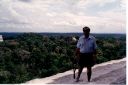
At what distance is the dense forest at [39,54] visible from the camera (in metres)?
10.4

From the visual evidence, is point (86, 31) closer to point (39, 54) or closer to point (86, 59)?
point (86, 59)

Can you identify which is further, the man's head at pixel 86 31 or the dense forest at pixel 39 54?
the dense forest at pixel 39 54

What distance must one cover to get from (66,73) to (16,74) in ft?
4.36

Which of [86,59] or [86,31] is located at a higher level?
[86,31]

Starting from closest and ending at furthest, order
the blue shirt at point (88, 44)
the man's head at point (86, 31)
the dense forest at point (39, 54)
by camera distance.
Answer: the man's head at point (86, 31), the blue shirt at point (88, 44), the dense forest at point (39, 54)

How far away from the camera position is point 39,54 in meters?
11.8

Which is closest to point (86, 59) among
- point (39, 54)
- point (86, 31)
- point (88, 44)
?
point (88, 44)

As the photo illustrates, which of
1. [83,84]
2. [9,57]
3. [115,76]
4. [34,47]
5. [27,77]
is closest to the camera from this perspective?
[83,84]

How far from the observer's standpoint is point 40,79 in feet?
32.4

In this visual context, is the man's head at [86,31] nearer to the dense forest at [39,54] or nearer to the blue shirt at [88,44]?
the blue shirt at [88,44]

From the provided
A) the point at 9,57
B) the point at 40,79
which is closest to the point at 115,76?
the point at 40,79

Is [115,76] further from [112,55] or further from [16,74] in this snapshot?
[112,55]

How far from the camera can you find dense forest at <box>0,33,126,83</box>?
10.4 meters

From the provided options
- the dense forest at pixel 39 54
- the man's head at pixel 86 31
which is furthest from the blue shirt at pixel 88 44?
the dense forest at pixel 39 54
